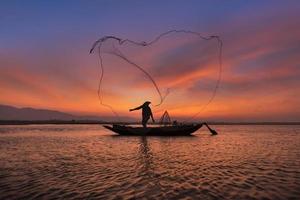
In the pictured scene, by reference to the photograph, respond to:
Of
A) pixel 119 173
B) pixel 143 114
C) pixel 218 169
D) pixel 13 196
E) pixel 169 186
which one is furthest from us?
pixel 143 114

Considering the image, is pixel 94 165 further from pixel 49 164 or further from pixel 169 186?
pixel 169 186

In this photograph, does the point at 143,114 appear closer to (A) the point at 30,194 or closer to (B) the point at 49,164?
(B) the point at 49,164

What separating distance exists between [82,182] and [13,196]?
2.90 m

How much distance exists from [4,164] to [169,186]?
1010 centimetres

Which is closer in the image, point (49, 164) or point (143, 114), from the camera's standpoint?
point (49, 164)

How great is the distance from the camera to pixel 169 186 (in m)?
12.5

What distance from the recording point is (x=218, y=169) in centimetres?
1714

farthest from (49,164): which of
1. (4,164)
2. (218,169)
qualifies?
(218,169)

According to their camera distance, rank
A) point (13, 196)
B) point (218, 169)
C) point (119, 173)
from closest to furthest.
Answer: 1. point (13, 196)
2. point (119, 173)
3. point (218, 169)

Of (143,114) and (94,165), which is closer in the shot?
(94,165)

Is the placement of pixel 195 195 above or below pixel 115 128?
below

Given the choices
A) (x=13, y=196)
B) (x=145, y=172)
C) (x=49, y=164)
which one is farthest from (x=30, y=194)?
(x=49, y=164)

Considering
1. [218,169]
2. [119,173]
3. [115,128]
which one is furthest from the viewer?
[115,128]

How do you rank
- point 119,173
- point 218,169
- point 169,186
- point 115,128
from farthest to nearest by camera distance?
1. point 115,128
2. point 218,169
3. point 119,173
4. point 169,186
